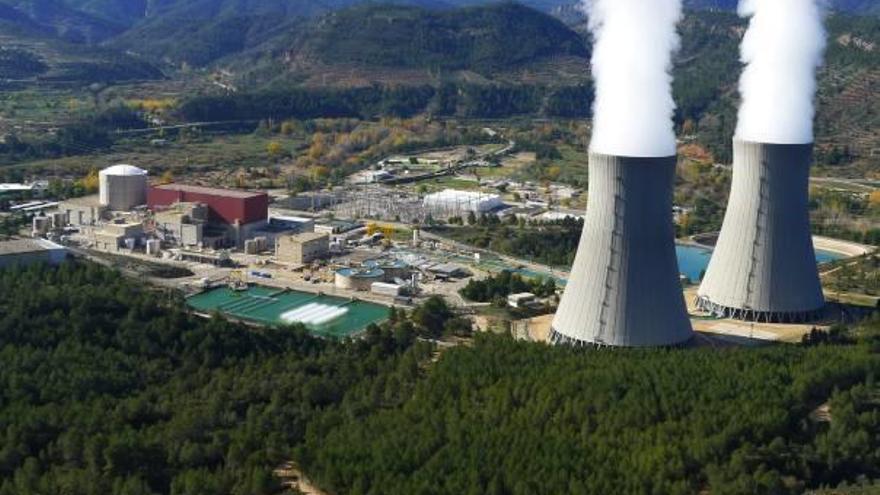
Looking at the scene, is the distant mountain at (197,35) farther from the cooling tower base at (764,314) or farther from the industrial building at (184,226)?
the cooling tower base at (764,314)

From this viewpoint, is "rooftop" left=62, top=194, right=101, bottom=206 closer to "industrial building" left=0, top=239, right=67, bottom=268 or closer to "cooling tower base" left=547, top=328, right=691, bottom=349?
"industrial building" left=0, top=239, right=67, bottom=268

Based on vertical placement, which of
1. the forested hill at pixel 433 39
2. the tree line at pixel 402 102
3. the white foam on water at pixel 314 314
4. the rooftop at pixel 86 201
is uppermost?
the forested hill at pixel 433 39

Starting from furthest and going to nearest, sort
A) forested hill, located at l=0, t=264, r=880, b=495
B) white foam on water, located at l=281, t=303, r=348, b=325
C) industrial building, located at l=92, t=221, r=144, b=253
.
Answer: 1. industrial building, located at l=92, t=221, r=144, b=253
2. white foam on water, located at l=281, t=303, r=348, b=325
3. forested hill, located at l=0, t=264, r=880, b=495

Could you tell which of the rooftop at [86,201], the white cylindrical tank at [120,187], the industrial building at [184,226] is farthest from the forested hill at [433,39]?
the industrial building at [184,226]

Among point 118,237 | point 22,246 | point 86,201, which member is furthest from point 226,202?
point 22,246

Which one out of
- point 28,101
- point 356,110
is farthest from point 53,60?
point 356,110

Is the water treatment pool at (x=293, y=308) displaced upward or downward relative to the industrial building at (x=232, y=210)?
downward

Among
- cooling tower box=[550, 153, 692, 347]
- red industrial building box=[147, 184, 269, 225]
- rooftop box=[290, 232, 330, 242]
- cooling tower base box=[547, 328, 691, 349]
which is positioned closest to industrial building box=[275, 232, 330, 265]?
rooftop box=[290, 232, 330, 242]

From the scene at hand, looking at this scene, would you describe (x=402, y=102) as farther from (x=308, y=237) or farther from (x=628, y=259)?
(x=628, y=259)
